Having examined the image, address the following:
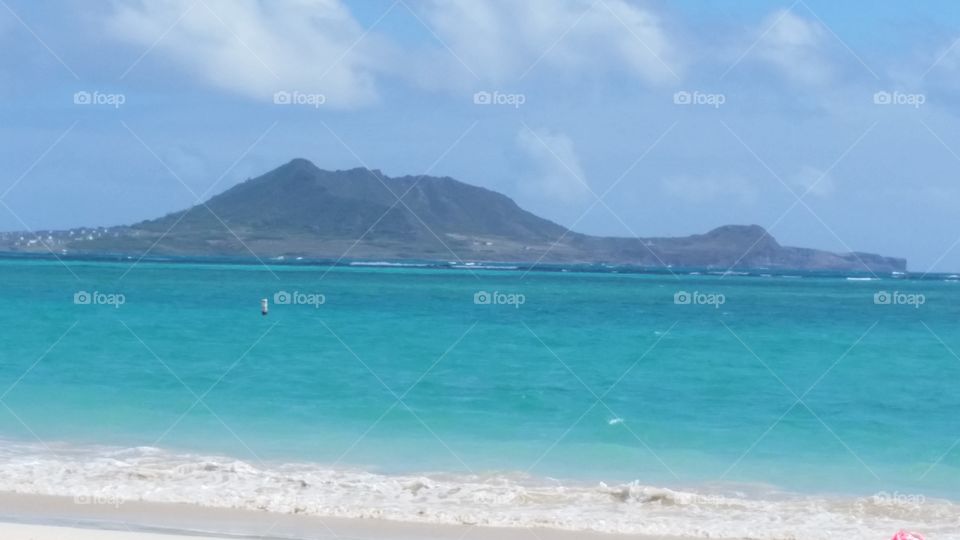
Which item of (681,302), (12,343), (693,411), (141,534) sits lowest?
(141,534)

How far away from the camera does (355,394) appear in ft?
66.0

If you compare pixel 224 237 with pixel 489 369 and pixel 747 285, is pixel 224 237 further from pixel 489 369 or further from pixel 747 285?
pixel 489 369

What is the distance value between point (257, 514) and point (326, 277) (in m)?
48.1

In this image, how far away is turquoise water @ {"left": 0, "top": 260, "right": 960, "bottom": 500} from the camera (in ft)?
48.5

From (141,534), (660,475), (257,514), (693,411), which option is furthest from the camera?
(693,411)

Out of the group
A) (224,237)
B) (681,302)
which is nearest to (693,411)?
(681,302)

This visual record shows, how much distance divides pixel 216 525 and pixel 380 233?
212ft

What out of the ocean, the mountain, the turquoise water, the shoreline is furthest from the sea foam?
the mountain

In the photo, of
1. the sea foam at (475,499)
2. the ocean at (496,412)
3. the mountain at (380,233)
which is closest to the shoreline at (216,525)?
the sea foam at (475,499)

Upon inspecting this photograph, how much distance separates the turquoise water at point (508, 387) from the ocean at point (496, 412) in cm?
9

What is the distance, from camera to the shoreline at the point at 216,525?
9.35 m

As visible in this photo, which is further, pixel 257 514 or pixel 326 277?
pixel 326 277

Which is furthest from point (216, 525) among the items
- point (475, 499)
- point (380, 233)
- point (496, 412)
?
point (380, 233)

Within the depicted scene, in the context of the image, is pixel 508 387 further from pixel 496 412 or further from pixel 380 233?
pixel 380 233
